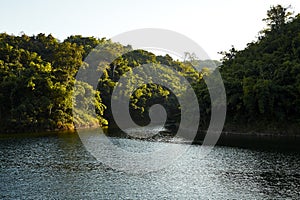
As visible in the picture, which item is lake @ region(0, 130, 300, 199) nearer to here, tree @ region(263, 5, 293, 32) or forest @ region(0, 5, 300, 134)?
forest @ region(0, 5, 300, 134)

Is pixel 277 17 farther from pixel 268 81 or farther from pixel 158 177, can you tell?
pixel 158 177

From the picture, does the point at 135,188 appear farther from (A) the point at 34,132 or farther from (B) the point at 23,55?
(B) the point at 23,55

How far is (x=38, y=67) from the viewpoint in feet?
197

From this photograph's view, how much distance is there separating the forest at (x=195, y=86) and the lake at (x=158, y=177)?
1484cm

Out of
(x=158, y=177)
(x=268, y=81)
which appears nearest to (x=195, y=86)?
(x=268, y=81)

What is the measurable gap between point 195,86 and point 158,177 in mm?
40294

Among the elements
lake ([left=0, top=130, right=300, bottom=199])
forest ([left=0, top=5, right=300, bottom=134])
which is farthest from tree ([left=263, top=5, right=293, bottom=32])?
lake ([left=0, top=130, right=300, bottom=199])

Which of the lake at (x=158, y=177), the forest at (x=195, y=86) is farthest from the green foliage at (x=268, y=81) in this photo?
the lake at (x=158, y=177)

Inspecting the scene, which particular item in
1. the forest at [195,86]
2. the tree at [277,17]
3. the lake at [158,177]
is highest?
the tree at [277,17]

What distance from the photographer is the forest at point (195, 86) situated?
47688 millimetres

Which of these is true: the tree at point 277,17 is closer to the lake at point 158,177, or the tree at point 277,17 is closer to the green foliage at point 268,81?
the green foliage at point 268,81

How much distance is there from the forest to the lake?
584 inches

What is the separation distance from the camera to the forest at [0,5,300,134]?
156 ft

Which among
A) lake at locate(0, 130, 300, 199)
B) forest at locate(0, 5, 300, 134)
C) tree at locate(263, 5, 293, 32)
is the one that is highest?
tree at locate(263, 5, 293, 32)
